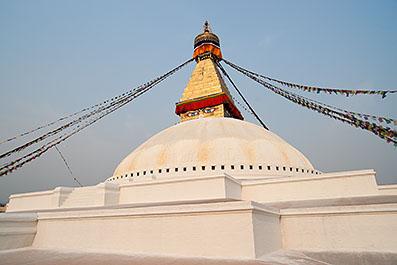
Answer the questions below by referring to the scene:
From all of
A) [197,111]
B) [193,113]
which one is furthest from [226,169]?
[193,113]

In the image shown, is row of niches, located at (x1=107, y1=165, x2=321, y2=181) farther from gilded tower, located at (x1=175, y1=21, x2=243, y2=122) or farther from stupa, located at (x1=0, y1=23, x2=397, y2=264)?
gilded tower, located at (x1=175, y1=21, x2=243, y2=122)

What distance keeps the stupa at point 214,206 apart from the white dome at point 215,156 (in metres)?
0.05

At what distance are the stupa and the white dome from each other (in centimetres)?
5

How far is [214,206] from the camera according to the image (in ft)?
20.7

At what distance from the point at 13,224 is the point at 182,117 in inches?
526

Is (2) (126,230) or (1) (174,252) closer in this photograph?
(1) (174,252)

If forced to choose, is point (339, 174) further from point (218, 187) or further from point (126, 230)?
point (126, 230)

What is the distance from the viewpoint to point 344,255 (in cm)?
630

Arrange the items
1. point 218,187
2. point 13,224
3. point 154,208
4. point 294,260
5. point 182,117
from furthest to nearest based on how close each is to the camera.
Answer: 1. point 182,117
2. point 218,187
3. point 13,224
4. point 154,208
5. point 294,260

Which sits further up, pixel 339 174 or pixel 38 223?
pixel 339 174

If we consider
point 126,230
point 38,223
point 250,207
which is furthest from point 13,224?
point 250,207

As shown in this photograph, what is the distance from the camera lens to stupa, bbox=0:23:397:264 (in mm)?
6328

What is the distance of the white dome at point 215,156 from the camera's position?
12070mm

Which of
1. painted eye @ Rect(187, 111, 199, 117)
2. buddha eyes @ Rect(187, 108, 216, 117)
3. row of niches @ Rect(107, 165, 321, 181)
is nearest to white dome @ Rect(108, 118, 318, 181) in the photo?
row of niches @ Rect(107, 165, 321, 181)
